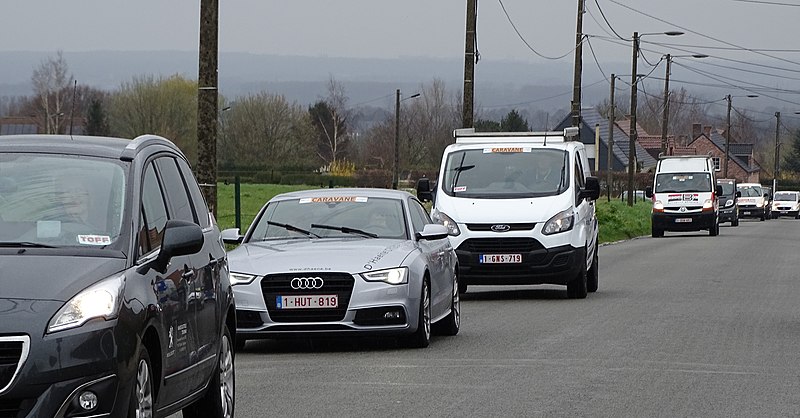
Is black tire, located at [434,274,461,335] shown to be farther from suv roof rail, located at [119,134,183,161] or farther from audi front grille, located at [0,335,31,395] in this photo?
audi front grille, located at [0,335,31,395]

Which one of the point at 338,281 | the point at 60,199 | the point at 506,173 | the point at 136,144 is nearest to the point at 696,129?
the point at 506,173

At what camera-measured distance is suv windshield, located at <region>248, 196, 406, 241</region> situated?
556 inches

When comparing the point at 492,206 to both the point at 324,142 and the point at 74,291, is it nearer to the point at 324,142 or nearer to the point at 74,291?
the point at 74,291

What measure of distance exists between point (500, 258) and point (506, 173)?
144 cm

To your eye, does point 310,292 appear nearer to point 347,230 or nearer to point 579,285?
point 347,230

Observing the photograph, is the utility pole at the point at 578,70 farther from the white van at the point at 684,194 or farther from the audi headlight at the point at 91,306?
the audi headlight at the point at 91,306

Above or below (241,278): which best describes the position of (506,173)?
above

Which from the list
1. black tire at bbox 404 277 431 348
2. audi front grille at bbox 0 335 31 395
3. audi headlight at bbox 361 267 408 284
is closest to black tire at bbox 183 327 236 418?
audi front grille at bbox 0 335 31 395

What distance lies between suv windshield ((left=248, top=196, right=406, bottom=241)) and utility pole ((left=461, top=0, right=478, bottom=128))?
71.0ft

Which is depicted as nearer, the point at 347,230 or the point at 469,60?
the point at 347,230

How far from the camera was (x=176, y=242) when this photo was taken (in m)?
7.04

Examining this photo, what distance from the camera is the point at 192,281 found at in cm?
772

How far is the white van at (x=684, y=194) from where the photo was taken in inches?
1907

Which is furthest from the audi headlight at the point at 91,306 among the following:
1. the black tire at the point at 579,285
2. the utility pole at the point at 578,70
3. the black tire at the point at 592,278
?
the utility pole at the point at 578,70
